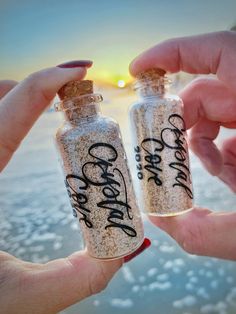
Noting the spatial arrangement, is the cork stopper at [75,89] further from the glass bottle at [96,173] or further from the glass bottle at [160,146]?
the glass bottle at [160,146]

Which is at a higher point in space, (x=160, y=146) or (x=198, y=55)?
(x=198, y=55)

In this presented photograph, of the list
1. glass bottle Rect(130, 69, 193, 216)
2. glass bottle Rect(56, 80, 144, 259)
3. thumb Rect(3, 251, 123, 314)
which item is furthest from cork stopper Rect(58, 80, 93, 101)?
thumb Rect(3, 251, 123, 314)

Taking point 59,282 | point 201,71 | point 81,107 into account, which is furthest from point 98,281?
point 201,71

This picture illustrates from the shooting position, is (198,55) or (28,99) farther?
(198,55)

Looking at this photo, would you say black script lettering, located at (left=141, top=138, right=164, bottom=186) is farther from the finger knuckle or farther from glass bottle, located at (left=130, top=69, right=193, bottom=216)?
the finger knuckle

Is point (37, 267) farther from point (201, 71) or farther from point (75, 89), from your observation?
point (201, 71)

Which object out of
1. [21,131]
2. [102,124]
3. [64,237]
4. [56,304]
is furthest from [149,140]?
[64,237]

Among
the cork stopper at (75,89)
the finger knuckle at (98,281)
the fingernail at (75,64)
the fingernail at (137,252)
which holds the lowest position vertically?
the finger knuckle at (98,281)

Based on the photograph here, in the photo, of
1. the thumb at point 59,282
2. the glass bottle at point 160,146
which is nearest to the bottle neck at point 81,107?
the glass bottle at point 160,146
